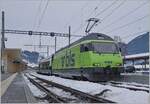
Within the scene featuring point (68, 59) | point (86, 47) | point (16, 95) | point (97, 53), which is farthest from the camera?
point (68, 59)

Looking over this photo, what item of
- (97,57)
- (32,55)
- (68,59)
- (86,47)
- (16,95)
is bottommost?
(16,95)

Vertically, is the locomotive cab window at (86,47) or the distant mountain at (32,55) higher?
the distant mountain at (32,55)

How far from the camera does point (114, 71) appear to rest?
942 inches

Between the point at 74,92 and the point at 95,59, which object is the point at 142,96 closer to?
the point at 74,92

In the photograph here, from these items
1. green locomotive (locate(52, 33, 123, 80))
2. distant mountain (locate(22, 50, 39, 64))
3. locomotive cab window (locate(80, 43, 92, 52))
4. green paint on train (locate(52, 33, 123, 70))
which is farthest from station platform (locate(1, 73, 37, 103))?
distant mountain (locate(22, 50, 39, 64))

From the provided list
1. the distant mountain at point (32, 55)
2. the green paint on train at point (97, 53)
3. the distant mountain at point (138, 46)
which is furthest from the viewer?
the distant mountain at point (32, 55)

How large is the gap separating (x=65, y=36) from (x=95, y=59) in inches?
1549

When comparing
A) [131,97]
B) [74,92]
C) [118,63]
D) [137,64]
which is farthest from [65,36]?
[131,97]

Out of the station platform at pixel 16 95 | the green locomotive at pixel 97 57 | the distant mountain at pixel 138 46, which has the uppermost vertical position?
the distant mountain at pixel 138 46

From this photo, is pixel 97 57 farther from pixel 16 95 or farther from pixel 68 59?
pixel 16 95

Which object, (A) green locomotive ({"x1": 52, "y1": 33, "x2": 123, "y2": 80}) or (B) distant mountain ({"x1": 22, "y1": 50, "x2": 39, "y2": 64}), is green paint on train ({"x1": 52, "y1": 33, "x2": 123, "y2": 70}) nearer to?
(A) green locomotive ({"x1": 52, "y1": 33, "x2": 123, "y2": 80})

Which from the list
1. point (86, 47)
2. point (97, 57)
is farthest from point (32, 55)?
point (97, 57)

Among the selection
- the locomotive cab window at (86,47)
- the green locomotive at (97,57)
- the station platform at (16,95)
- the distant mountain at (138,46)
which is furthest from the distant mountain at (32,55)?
the station platform at (16,95)

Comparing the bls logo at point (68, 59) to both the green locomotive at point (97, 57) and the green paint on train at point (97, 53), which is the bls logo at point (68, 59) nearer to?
the green locomotive at point (97, 57)
